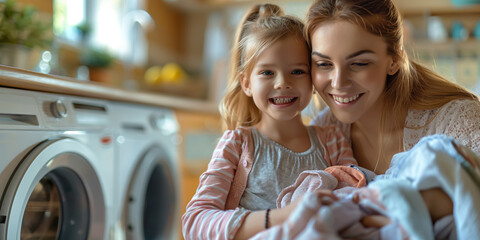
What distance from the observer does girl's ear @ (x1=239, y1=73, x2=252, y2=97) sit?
129cm

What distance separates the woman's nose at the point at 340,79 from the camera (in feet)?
3.80

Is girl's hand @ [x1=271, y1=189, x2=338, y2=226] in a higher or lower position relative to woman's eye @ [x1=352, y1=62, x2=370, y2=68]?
lower

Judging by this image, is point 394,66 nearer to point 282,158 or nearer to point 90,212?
point 282,158

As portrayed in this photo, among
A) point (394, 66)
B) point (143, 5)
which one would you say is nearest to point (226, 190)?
point (394, 66)

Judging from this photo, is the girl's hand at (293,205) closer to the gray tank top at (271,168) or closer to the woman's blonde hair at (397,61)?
the gray tank top at (271,168)

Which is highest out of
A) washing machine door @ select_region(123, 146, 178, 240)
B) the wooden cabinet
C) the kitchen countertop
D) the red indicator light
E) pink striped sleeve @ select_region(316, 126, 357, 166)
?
the wooden cabinet

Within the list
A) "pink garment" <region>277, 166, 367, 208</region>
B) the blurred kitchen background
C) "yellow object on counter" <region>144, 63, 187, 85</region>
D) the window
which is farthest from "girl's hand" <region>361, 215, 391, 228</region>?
"yellow object on counter" <region>144, 63, 187, 85</region>

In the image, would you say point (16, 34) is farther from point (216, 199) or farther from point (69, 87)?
point (216, 199)

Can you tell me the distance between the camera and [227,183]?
1.17 meters

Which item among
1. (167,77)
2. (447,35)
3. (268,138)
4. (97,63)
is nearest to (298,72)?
(268,138)

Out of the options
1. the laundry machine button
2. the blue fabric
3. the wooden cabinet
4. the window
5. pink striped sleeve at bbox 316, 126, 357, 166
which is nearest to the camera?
the blue fabric

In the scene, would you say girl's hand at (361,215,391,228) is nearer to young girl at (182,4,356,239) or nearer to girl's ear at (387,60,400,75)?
young girl at (182,4,356,239)

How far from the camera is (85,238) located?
5.39 feet

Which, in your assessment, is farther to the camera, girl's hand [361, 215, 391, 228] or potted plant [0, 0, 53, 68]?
potted plant [0, 0, 53, 68]
